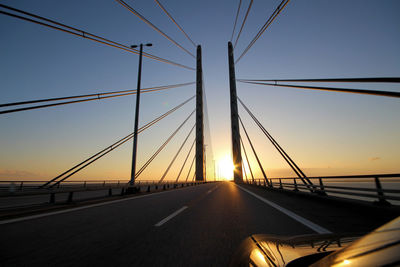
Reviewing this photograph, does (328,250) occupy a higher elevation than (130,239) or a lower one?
higher

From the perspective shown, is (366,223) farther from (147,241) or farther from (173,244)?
(147,241)

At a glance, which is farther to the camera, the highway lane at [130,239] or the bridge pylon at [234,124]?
the bridge pylon at [234,124]

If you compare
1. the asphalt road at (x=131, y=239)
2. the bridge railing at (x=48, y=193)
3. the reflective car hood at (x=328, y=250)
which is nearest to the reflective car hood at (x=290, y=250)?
the reflective car hood at (x=328, y=250)

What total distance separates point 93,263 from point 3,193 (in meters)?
5.01

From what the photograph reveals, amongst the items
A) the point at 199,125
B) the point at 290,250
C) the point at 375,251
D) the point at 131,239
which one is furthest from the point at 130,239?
the point at 199,125

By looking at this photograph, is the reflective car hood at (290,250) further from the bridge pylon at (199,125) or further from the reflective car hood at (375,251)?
the bridge pylon at (199,125)

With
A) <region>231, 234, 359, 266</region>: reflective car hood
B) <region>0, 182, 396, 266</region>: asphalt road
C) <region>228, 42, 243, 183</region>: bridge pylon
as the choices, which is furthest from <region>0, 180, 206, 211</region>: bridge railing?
<region>228, 42, 243, 183</region>: bridge pylon

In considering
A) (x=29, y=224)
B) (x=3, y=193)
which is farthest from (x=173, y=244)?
(x=3, y=193)

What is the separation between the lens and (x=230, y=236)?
130 inches

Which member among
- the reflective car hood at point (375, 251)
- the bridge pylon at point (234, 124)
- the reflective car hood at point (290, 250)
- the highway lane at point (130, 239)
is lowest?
the highway lane at point (130, 239)

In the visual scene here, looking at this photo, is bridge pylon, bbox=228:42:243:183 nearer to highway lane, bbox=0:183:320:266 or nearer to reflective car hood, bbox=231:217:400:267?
highway lane, bbox=0:183:320:266

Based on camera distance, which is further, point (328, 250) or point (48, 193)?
point (48, 193)

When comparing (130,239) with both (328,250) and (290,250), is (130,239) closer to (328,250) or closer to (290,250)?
(290,250)

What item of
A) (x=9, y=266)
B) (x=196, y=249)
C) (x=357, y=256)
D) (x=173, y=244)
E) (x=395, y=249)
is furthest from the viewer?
(x=173, y=244)
